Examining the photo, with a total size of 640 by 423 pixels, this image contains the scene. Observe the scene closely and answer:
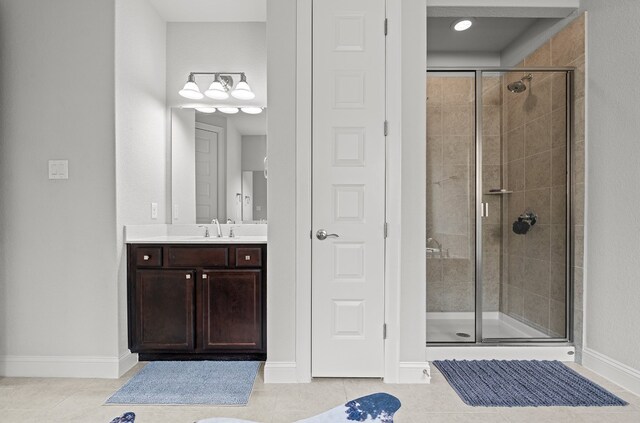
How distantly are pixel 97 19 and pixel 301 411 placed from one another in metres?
2.84

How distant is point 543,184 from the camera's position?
3.12 m

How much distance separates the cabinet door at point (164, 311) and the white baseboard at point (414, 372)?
4.88 feet

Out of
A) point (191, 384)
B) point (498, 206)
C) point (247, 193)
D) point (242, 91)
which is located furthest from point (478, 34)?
point (191, 384)

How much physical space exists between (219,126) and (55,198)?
1.42 meters

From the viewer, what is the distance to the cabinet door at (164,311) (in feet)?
9.11

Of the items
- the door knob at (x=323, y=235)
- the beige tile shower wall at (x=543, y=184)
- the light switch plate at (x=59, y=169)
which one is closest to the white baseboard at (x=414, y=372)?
the door knob at (x=323, y=235)

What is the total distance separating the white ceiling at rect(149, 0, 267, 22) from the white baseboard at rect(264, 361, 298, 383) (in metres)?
2.80

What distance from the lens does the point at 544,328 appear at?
305 cm

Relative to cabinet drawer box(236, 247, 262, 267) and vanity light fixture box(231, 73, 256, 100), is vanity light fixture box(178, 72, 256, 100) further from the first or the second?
cabinet drawer box(236, 247, 262, 267)

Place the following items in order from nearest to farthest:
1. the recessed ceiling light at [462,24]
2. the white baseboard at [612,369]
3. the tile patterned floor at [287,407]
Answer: the tile patterned floor at [287,407] < the white baseboard at [612,369] < the recessed ceiling light at [462,24]

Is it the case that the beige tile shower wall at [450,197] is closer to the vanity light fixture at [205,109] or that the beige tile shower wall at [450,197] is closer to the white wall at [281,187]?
the white wall at [281,187]

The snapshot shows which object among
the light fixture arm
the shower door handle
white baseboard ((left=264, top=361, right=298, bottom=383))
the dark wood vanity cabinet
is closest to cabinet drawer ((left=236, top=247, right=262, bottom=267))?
the dark wood vanity cabinet

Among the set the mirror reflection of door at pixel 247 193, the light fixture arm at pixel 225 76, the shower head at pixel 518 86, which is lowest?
the mirror reflection of door at pixel 247 193

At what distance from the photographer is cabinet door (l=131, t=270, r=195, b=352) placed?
2.78 meters
